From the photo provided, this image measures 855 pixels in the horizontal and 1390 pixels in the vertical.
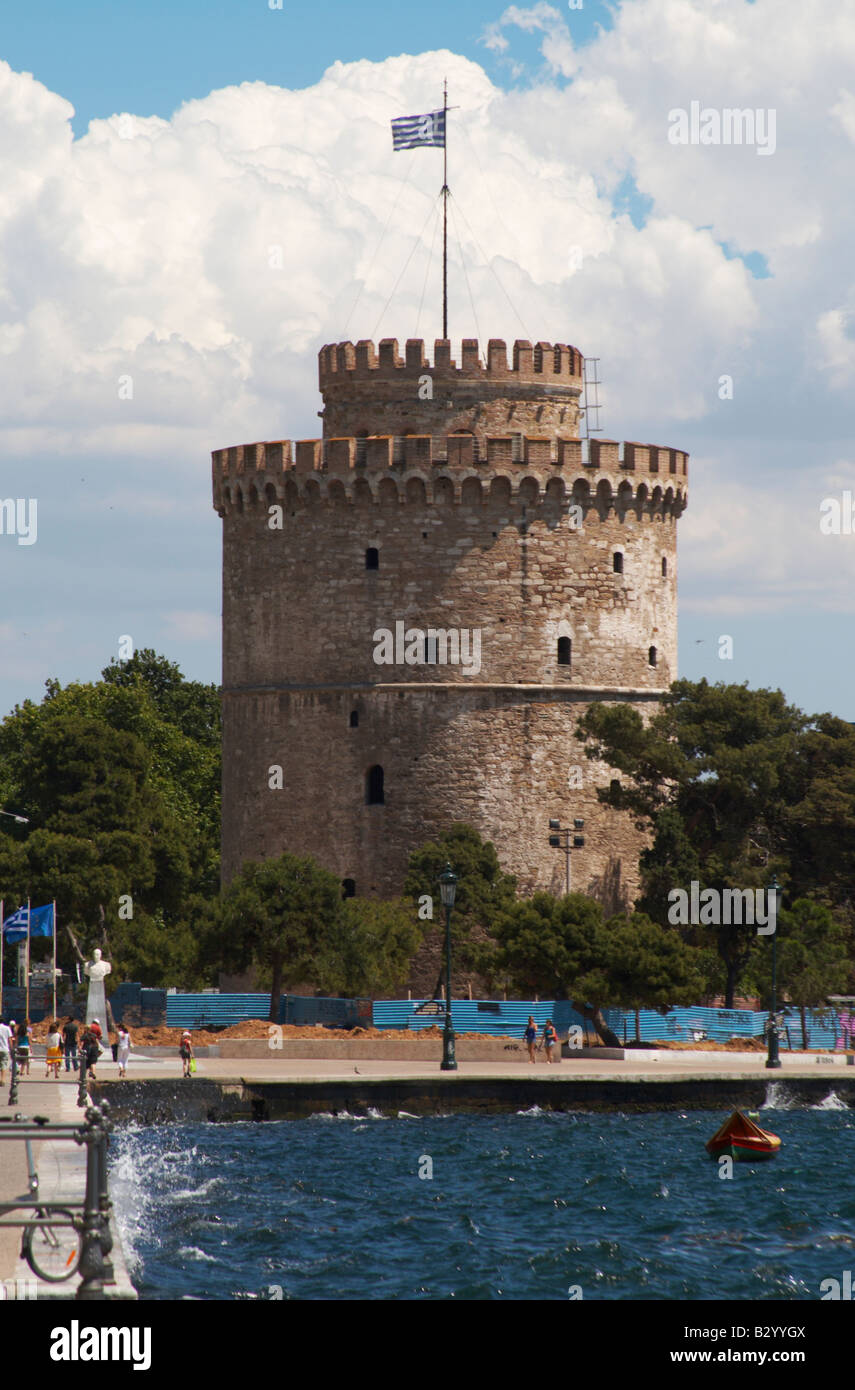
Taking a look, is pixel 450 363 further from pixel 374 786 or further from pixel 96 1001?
pixel 96 1001

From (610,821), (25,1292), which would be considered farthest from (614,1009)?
(25,1292)

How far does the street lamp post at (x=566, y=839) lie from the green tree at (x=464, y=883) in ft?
5.43

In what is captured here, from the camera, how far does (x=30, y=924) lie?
44438 millimetres

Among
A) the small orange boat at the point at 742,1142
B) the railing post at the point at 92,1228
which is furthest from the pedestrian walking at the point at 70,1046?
the railing post at the point at 92,1228

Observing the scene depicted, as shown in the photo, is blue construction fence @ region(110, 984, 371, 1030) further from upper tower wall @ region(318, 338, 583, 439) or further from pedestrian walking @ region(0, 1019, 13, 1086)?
upper tower wall @ region(318, 338, 583, 439)

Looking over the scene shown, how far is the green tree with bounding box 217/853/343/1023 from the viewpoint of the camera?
4575 centimetres

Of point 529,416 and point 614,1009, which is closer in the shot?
point 614,1009

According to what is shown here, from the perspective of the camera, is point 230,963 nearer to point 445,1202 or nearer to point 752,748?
point 752,748

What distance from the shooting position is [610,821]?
174 feet

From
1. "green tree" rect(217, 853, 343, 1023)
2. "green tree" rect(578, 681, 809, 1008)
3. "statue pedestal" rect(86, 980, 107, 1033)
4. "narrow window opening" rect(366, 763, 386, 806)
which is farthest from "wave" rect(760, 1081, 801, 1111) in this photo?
"narrow window opening" rect(366, 763, 386, 806)

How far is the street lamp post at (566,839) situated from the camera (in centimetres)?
5225

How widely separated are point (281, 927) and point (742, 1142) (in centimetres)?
1452

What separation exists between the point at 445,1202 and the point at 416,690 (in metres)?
23.7
